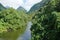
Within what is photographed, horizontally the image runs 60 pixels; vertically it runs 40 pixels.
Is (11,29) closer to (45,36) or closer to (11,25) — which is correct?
(11,25)

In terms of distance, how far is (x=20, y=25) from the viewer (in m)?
88.5

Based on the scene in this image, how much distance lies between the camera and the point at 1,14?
87.4 metres

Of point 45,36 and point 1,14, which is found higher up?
point 1,14

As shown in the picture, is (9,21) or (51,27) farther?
(9,21)

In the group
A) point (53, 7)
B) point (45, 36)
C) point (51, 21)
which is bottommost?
point (45, 36)

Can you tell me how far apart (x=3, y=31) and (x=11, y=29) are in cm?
627

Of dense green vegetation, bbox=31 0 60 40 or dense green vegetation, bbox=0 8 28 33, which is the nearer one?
dense green vegetation, bbox=31 0 60 40

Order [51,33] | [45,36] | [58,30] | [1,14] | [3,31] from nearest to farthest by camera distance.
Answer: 1. [58,30]
2. [51,33]
3. [45,36]
4. [3,31]
5. [1,14]

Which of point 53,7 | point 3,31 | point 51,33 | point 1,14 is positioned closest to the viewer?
point 51,33

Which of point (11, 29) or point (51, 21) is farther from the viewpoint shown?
point (11, 29)

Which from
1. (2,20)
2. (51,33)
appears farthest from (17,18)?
(51,33)

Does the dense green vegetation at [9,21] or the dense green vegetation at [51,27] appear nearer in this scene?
the dense green vegetation at [51,27]

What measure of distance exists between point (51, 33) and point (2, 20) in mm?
52509

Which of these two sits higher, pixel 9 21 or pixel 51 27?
pixel 9 21
